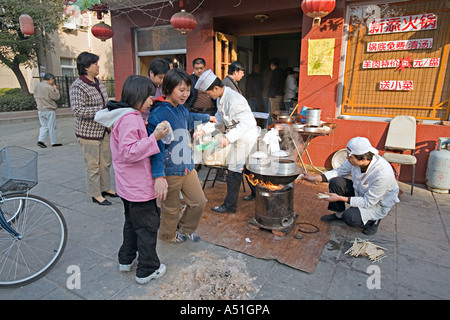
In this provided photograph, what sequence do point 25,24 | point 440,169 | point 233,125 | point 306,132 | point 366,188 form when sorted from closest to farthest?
point 366,188 → point 233,125 → point 440,169 → point 306,132 → point 25,24

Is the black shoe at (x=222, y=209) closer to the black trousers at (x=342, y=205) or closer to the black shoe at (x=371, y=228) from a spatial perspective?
the black trousers at (x=342, y=205)

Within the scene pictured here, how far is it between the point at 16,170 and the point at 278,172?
2.57m

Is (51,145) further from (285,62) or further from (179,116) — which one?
(285,62)

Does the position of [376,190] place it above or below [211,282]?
above

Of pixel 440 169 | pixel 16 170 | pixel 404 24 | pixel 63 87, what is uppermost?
pixel 404 24

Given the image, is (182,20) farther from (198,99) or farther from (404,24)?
(404,24)

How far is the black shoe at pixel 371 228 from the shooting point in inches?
144

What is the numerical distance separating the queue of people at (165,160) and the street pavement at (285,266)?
17cm

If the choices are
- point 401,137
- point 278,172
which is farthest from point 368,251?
point 401,137

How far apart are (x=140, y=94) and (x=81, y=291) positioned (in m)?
1.79

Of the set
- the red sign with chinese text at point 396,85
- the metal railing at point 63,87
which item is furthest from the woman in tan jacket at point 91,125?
the metal railing at point 63,87

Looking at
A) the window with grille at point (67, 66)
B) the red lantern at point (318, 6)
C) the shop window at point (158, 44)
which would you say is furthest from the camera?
the window with grille at point (67, 66)

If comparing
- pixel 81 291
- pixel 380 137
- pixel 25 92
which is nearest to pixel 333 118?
pixel 380 137

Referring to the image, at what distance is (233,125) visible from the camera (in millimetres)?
4031
